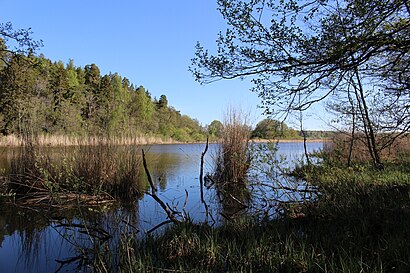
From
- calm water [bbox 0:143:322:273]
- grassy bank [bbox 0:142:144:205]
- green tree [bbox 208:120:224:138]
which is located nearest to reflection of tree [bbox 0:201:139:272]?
calm water [bbox 0:143:322:273]

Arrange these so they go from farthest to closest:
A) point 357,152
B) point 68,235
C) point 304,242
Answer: point 357,152 → point 68,235 → point 304,242

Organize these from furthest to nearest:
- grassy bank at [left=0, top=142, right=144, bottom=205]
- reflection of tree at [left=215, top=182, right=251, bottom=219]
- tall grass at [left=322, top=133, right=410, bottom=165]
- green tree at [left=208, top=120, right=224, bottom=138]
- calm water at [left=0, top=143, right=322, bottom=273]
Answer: tall grass at [left=322, top=133, right=410, bottom=165] < green tree at [left=208, top=120, right=224, bottom=138] < grassy bank at [left=0, top=142, right=144, bottom=205] < reflection of tree at [left=215, top=182, right=251, bottom=219] < calm water at [left=0, top=143, right=322, bottom=273]

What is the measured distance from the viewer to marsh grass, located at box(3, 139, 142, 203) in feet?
21.4

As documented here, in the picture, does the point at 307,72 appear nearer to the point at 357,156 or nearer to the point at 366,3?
the point at 366,3

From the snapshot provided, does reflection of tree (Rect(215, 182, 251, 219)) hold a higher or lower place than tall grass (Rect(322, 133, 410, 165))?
lower

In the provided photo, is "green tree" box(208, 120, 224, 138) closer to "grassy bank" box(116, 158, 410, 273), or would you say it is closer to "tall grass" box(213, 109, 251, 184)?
"tall grass" box(213, 109, 251, 184)

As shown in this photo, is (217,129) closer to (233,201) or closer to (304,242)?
(233,201)

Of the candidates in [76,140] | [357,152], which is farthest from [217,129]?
[357,152]

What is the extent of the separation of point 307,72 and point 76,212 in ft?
15.2

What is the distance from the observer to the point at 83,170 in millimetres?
6676

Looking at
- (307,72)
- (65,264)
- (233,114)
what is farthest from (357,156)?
(65,264)

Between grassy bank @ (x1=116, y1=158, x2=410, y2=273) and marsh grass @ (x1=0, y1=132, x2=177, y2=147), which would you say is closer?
grassy bank @ (x1=116, y1=158, x2=410, y2=273)

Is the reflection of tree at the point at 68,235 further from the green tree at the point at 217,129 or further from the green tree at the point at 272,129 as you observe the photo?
the green tree at the point at 217,129

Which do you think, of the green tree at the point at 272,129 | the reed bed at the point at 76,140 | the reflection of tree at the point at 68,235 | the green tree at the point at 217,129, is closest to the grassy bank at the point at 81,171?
the reed bed at the point at 76,140
